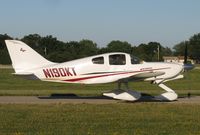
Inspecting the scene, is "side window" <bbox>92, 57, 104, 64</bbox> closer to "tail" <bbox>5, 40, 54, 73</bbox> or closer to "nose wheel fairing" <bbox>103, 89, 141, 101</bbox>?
"nose wheel fairing" <bbox>103, 89, 141, 101</bbox>

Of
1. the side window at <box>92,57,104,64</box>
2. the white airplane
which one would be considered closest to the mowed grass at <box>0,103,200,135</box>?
the white airplane

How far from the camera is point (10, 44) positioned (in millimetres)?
21406

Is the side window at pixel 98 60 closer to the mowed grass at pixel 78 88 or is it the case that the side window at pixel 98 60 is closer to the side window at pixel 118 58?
the side window at pixel 118 58

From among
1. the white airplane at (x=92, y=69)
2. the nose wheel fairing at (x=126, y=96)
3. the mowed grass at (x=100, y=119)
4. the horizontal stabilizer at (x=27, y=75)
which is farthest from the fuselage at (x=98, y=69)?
the mowed grass at (x=100, y=119)

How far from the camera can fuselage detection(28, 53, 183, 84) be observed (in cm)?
2144

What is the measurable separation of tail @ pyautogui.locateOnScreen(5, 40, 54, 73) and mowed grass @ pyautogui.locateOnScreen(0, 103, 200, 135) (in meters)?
3.47

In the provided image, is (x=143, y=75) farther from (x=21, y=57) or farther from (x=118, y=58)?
(x=21, y=57)

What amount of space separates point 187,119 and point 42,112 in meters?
4.82

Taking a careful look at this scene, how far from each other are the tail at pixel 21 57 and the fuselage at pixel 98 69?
388mm

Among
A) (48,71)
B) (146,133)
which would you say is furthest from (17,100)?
(146,133)

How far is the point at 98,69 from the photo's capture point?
21484mm

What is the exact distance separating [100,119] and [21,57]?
812 cm

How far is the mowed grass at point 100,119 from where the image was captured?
39.2 ft

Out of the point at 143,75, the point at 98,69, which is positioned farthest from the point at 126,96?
the point at 98,69
